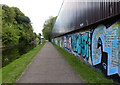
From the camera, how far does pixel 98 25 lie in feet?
20.7

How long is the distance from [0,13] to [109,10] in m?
31.0

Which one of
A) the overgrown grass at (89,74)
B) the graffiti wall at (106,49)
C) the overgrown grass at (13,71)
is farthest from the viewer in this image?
the overgrown grass at (13,71)

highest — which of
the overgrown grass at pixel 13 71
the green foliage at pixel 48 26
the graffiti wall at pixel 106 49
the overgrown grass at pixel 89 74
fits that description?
the green foliage at pixel 48 26

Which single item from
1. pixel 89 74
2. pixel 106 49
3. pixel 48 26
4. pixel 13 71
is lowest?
pixel 13 71

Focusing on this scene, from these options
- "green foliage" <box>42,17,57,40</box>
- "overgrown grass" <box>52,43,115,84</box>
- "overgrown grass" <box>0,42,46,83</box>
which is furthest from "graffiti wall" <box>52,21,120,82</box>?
"green foliage" <box>42,17,57,40</box>

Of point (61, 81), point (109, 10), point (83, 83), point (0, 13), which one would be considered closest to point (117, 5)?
point (109, 10)

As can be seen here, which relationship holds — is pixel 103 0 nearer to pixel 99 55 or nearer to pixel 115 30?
pixel 115 30

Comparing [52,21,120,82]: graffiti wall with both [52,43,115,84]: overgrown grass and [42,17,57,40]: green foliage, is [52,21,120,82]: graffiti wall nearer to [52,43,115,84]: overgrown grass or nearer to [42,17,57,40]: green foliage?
[52,43,115,84]: overgrown grass

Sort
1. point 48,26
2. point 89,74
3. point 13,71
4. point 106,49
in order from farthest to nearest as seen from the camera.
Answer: point 48,26 < point 13,71 < point 89,74 < point 106,49

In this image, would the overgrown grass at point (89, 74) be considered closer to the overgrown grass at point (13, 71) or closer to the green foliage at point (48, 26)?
the overgrown grass at point (13, 71)

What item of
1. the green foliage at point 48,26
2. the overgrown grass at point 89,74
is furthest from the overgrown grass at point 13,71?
the green foliage at point 48,26

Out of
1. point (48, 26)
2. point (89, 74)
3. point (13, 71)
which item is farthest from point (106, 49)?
point (48, 26)

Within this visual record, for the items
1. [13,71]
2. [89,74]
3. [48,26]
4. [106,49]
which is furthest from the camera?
[48,26]

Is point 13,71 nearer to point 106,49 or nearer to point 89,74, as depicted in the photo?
point 89,74
